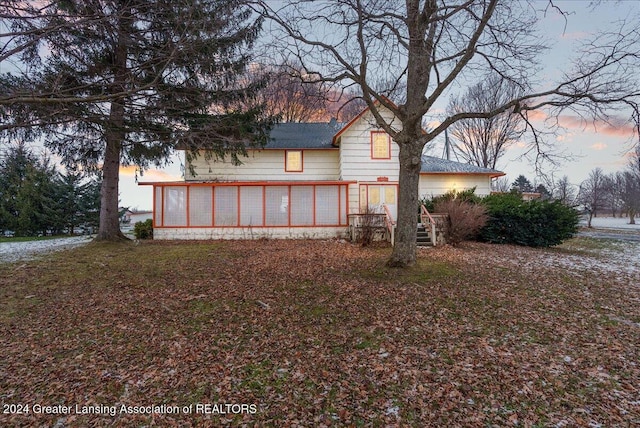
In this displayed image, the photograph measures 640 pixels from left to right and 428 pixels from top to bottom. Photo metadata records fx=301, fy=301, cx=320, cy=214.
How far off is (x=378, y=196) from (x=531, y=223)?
20.7 feet

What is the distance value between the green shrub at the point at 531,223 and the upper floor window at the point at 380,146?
507 cm

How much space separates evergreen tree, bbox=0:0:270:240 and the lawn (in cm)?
375

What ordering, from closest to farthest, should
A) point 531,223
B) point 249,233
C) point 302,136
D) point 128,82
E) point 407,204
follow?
point 128,82 < point 407,204 < point 531,223 < point 249,233 < point 302,136

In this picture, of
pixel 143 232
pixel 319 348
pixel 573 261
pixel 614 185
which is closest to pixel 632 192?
pixel 614 185

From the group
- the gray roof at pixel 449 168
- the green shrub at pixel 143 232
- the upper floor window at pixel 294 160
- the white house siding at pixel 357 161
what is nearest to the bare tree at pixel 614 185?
the gray roof at pixel 449 168

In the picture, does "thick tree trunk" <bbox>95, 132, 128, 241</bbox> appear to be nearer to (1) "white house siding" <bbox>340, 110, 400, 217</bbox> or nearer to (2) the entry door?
(1) "white house siding" <bbox>340, 110, 400, 217</bbox>

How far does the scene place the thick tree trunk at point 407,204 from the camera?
22.4ft

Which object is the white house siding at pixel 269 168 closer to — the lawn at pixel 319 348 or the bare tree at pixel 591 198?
the lawn at pixel 319 348

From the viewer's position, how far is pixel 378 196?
Answer: 1454 cm

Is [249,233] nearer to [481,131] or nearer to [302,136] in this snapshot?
[302,136]

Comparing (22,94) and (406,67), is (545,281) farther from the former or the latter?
(22,94)

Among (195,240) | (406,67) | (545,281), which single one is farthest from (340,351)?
(195,240)

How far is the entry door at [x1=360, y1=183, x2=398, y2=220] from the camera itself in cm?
1442

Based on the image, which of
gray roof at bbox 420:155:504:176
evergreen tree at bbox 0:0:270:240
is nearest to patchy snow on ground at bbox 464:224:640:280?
gray roof at bbox 420:155:504:176
